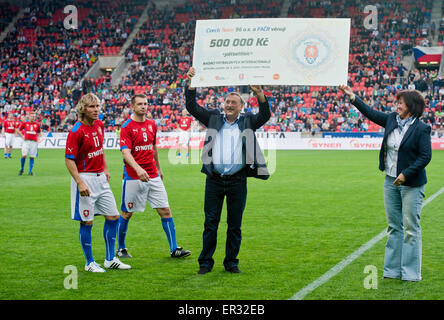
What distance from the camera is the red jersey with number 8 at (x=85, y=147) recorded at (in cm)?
631

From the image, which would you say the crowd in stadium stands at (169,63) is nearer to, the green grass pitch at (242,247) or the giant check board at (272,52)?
the green grass pitch at (242,247)

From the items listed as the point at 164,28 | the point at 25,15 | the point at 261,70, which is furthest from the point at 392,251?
the point at 25,15

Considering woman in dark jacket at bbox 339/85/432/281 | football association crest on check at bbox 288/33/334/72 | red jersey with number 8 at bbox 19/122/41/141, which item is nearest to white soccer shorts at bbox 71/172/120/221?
football association crest on check at bbox 288/33/334/72

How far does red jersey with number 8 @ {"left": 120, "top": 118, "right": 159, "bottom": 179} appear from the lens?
7.20 meters

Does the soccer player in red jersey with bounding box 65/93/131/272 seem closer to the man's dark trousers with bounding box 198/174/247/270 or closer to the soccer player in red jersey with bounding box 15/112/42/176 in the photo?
the man's dark trousers with bounding box 198/174/247/270

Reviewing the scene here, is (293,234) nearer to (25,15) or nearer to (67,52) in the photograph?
(67,52)

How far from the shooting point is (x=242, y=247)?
26.0ft

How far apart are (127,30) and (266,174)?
4694 cm

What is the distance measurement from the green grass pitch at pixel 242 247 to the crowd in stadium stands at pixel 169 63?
2269 cm

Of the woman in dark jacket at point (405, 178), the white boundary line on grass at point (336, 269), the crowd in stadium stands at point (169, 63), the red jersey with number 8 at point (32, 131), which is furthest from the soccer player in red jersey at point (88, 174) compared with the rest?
→ the crowd in stadium stands at point (169, 63)

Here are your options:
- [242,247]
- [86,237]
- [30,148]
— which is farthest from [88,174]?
[30,148]

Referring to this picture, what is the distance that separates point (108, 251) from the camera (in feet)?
22.2

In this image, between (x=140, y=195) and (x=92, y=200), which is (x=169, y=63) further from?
(x=92, y=200)

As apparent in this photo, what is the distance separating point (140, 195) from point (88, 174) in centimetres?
101
